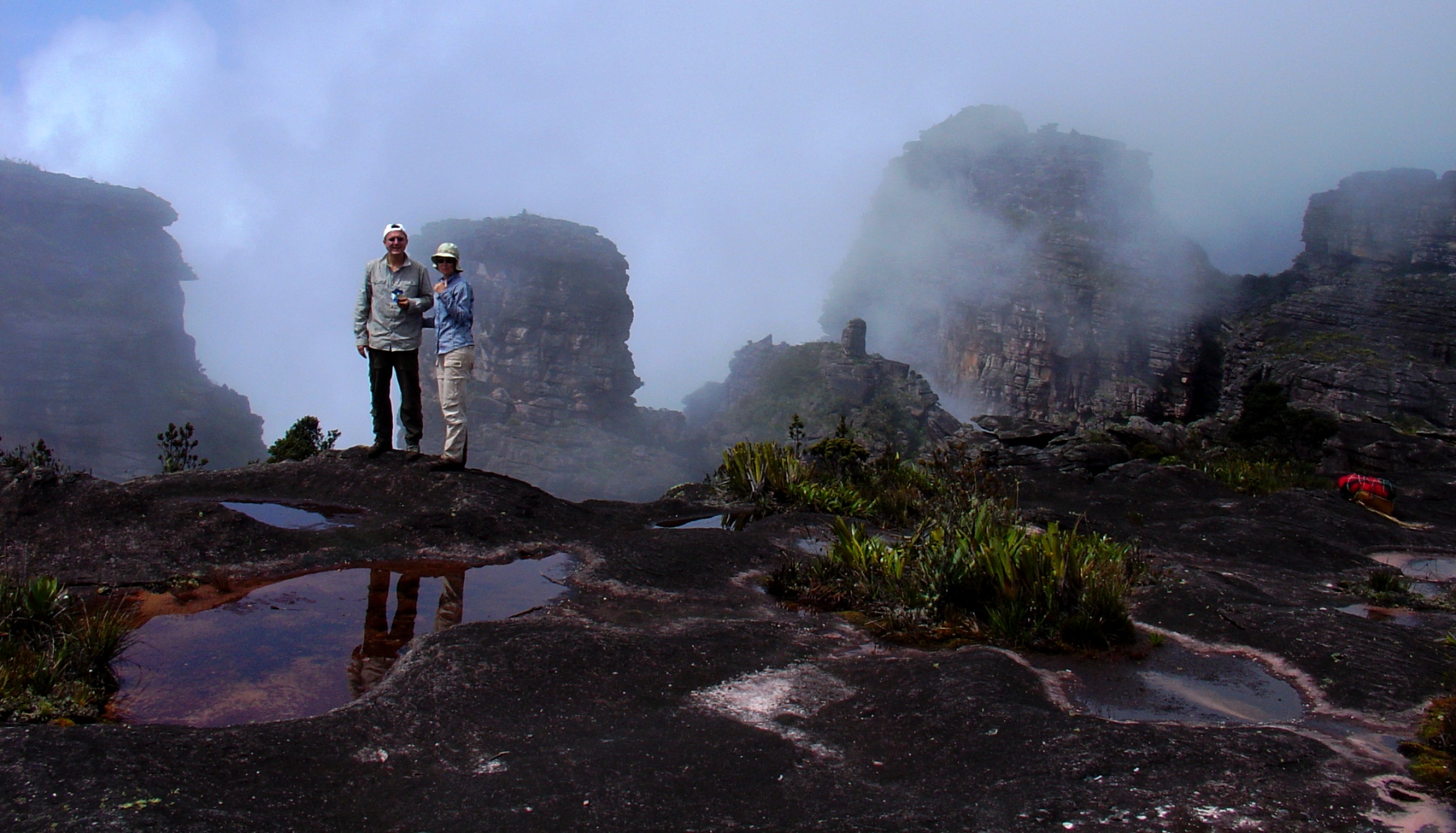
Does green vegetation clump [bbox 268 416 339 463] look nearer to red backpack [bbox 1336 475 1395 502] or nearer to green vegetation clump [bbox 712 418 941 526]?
green vegetation clump [bbox 712 418 941 526]

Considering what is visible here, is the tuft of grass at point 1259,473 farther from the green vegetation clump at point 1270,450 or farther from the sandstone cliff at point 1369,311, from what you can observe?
the sandstone cliff at point 1369,311

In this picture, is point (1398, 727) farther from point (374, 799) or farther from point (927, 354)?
point (927, 354)

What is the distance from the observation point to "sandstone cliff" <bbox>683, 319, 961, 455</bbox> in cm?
8075

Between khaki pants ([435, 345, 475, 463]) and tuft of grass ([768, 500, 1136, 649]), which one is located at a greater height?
khaki pants ([435, 345, 475, 463])

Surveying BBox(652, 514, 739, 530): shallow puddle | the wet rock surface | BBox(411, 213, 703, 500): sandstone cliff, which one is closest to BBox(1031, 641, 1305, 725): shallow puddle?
the wet rock surface

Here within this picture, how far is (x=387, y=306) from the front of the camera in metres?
8.59

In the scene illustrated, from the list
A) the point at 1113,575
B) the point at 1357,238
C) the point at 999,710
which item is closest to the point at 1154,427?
the point at 1113,575

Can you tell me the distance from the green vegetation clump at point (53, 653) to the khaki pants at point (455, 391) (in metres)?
4.48

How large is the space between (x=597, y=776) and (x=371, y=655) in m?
1.84

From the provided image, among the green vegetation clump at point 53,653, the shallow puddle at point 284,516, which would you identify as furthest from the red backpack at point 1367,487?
the green vegetation clump at point 53,653

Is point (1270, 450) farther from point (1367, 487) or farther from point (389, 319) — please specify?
point (389, 319)

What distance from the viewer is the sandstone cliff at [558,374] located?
371ft

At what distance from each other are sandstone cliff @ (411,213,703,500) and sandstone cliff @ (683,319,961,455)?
9.90m

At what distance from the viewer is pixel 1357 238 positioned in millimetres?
60812
